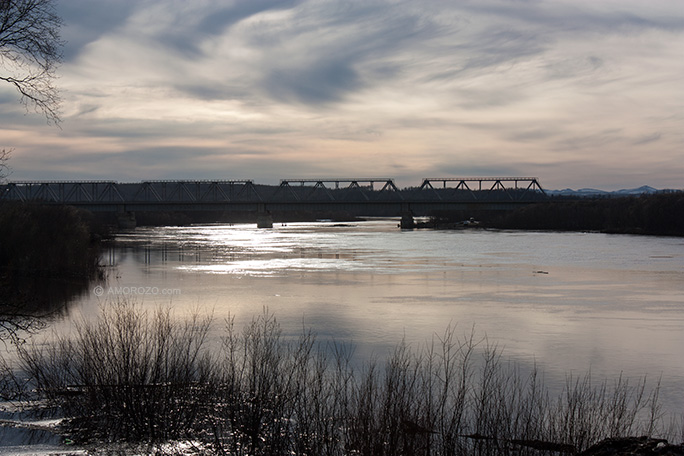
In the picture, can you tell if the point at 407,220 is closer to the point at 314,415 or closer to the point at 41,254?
the point at 41,254

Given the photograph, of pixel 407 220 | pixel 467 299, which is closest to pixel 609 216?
pixel 407 220

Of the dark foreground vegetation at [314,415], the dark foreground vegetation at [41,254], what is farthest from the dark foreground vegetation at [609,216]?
the dark foreground vegetation at [314,415]

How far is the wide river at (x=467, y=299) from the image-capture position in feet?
55.0

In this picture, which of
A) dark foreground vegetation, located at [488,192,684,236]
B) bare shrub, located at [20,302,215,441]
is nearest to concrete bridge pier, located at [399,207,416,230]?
dark foreground vegetation, located at [488,192,684,236]

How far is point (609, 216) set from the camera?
339ft

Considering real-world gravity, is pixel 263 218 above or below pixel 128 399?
above

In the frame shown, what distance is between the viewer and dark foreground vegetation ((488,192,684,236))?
88188mm

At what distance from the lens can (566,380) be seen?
13414mm

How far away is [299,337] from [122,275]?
856 inches

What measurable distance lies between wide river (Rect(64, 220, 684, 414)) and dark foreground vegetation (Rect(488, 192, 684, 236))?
4280 centimetres

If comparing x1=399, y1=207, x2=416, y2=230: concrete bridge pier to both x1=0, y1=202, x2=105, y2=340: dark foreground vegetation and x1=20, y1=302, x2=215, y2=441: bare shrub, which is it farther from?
x1=20, y1=302, x2=215, y2=441: bare shrub

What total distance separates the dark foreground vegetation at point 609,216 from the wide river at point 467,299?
4280 cm

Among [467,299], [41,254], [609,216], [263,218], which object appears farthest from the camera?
[263,218]

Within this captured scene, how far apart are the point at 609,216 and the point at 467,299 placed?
85.6 m
